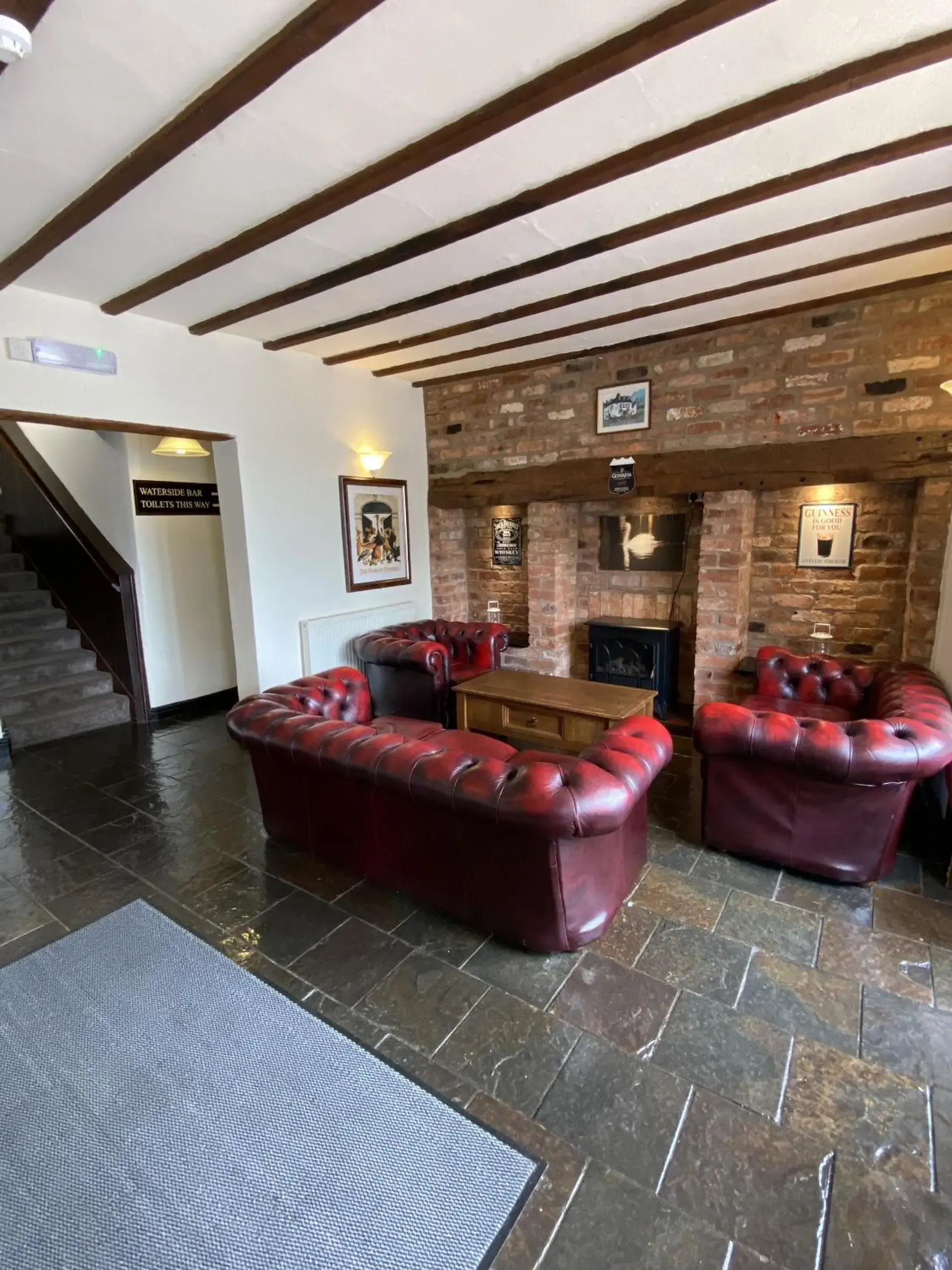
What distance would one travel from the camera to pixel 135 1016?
2018 mm

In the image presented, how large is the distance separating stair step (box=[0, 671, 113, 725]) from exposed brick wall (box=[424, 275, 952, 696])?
383 centimetres

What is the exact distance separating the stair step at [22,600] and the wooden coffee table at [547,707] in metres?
4.22

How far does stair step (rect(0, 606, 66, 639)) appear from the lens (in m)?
→ 5.19

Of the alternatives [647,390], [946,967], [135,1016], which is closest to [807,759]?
[946,967]

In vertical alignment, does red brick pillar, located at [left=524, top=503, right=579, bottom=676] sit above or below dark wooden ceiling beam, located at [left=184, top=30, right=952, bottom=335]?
below

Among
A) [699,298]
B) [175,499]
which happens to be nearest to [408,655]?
[175,499]

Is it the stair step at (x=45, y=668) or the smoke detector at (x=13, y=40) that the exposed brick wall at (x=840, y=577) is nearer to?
the smoke detector at (x=13, y=40)

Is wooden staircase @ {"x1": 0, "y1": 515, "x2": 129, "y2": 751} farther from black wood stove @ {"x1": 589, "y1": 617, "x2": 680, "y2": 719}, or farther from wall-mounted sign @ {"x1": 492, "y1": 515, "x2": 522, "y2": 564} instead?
black wood stove @ {"x1": 589, "y1": 617, "x2": 680, "y2": 719}

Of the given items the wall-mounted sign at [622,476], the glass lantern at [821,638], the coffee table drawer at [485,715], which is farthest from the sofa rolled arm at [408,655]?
the glass lantern at [821,638]

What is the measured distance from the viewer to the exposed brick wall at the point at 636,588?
4.99 m

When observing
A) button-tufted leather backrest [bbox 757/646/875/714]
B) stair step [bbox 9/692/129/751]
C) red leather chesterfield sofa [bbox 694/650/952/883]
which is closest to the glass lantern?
button-tufted leather backrest [bbox 757/646/875/714]

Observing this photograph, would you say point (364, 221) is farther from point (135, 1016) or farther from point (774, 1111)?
point (774, 1111)

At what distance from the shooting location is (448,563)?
6.23 meters

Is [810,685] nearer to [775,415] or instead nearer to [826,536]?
[826,536]
